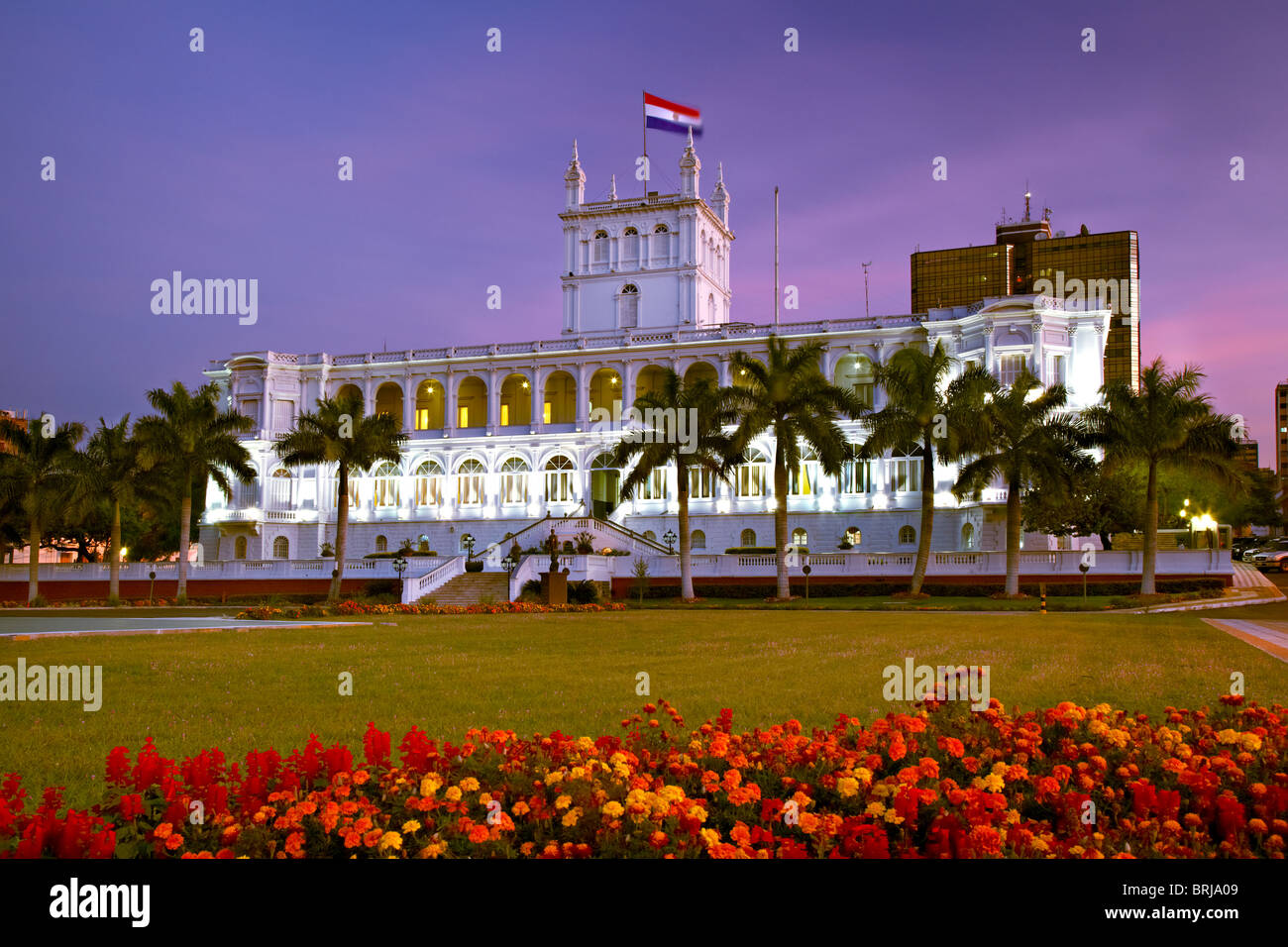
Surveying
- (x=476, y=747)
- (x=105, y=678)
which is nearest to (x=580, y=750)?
(x=476, y=747)

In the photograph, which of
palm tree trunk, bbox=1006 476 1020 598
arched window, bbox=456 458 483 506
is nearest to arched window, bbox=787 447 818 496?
arched window, bbox=456 458 483 506

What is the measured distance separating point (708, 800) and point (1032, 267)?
7371 inches

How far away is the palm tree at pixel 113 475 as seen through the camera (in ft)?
174

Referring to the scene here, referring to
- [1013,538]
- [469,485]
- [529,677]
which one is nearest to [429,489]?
[469,485]

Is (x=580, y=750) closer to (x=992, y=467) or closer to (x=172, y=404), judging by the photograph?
(x=992, y=467)

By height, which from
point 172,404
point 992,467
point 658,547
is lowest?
point 658,547

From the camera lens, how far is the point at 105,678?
16.2 meters

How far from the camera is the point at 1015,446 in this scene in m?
44.5

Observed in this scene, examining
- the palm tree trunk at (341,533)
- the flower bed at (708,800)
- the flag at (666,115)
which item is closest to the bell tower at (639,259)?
the flag at (666,115)

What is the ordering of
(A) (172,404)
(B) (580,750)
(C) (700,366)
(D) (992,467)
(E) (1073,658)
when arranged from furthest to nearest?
(C) (700,366), (A) (172,404), (D) (992,467), (E) (1073,658), (B) (580,750)

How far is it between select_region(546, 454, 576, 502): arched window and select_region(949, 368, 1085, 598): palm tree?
34.1m

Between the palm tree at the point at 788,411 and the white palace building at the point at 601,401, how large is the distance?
14.0m

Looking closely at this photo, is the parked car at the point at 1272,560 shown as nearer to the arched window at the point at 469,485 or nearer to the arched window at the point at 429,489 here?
the arched window at the point at 469,485
